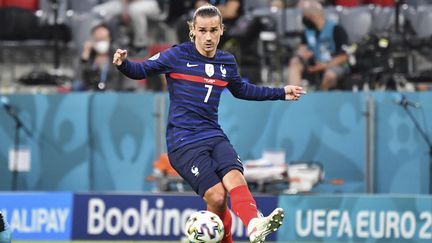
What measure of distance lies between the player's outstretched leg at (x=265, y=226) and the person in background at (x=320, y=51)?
640 centimetres

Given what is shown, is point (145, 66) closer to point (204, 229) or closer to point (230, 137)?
point (204, 229)

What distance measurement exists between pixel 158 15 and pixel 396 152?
3899 mm

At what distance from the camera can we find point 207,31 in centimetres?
796

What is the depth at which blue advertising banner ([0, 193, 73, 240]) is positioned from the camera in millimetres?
12484

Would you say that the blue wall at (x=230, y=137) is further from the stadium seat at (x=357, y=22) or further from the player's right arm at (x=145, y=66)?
the player's right arm at (x=145, y=66)

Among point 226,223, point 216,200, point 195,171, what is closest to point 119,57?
point 195,171

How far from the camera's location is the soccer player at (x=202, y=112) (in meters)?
7.88

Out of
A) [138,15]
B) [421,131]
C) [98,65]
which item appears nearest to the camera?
[421,131]

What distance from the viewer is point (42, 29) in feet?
49.7

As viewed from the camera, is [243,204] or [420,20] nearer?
[243,204]

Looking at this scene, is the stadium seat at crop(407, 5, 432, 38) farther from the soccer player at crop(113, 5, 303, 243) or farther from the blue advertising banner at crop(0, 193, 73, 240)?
the soccer player at crop(113, 5, 303, 243)

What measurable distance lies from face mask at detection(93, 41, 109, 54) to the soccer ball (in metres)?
7.15

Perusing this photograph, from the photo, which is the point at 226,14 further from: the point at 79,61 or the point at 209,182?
the point at 209,182

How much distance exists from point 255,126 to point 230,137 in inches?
13.5
